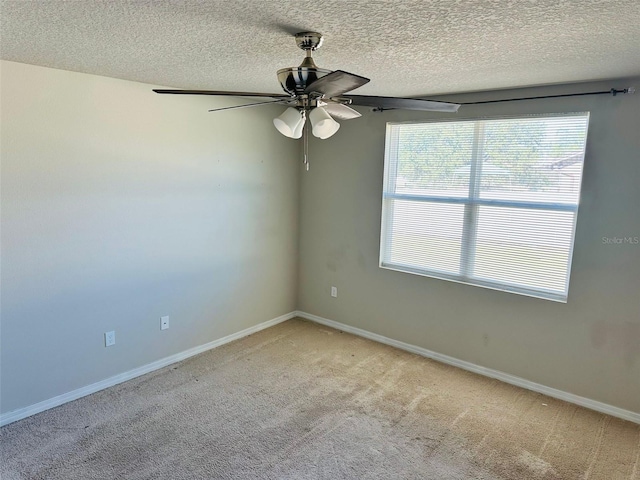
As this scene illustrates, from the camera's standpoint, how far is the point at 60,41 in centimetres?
197

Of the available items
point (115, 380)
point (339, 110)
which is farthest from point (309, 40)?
point (115, 380)

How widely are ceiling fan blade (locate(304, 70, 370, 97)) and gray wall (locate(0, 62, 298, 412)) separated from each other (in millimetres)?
1892

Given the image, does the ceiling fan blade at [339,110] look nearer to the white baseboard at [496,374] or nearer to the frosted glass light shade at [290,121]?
the frosted glass light shade at [290,121]

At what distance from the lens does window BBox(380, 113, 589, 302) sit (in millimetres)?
2936

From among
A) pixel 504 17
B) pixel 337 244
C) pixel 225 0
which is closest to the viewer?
pixel 225 0

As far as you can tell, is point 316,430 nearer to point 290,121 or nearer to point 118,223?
point 290,121

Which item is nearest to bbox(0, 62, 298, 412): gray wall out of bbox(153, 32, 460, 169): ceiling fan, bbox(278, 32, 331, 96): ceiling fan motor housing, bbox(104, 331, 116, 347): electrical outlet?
bbox(104, 331, 116, 347): electrical outlet

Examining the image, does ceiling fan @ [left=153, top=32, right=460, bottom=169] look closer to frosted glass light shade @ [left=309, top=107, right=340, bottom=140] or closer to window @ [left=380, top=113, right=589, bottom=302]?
frosted glass light shade @ [left=309, top=107, right=340, bottom=140]

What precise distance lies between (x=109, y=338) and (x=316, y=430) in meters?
1.69

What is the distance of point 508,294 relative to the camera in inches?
126

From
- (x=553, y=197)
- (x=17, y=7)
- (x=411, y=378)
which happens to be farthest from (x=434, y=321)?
(x=17, y=7)

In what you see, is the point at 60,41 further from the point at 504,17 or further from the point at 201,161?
the point at 504,17

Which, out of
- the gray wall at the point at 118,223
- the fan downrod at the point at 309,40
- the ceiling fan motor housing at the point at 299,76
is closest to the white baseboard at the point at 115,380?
the gray wall at the point at 118,223

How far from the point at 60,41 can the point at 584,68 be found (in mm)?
2822
